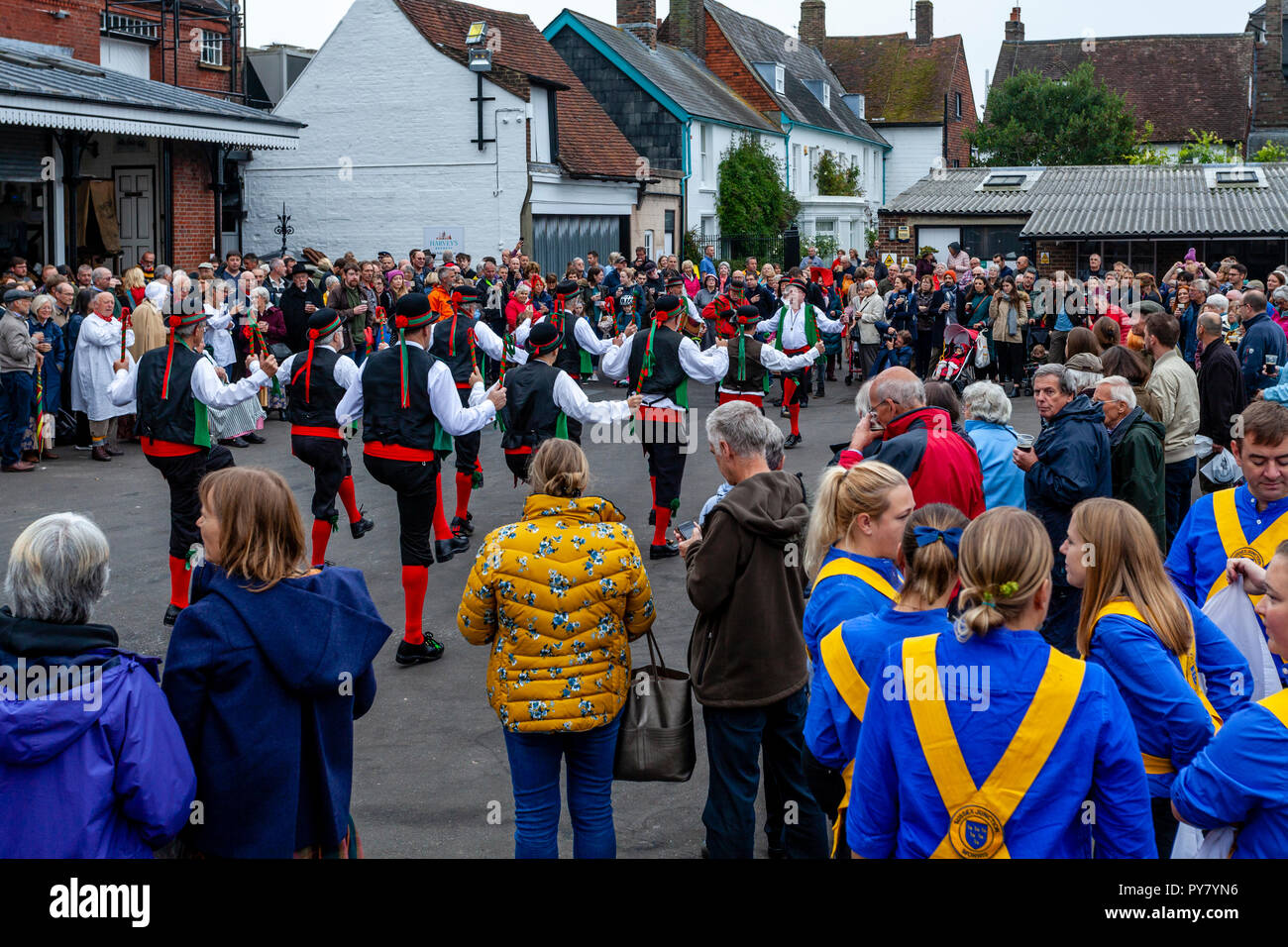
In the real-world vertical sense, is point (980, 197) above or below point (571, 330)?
Result: above

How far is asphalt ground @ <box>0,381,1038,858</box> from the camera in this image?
214 inches

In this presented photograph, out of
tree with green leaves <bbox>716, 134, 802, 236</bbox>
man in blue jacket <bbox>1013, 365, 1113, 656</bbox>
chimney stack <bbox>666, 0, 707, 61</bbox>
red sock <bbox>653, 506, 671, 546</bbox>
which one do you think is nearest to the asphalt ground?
red sock <bbox>653, 506, 671, 546</bbox>

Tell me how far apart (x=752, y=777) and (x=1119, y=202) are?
2632 centimetres

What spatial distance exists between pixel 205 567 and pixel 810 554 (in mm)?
1896

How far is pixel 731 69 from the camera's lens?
4381 cm

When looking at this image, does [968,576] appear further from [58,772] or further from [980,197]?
[980,197]

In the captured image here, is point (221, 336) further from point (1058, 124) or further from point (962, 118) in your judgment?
point (962, 118)

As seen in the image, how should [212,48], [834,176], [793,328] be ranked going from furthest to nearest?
[834,176] < [212,48] < [793,328]

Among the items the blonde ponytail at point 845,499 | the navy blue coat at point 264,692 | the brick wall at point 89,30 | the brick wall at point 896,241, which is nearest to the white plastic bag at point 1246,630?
the blonde ponytail at point 845,499

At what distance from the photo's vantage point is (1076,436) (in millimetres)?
6074

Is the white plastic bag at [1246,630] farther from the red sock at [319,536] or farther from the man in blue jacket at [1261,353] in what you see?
the man in blue jacket at [1261,353]

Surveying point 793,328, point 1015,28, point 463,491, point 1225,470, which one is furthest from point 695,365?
point 1015,28

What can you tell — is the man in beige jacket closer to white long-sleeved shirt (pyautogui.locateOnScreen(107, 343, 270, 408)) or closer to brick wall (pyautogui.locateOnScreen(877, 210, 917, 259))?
white long-sleeved shirt (pyautogui.locateOnScreen(107, 343, 270, 408))

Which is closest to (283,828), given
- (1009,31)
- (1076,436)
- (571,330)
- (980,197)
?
(1076,436)
